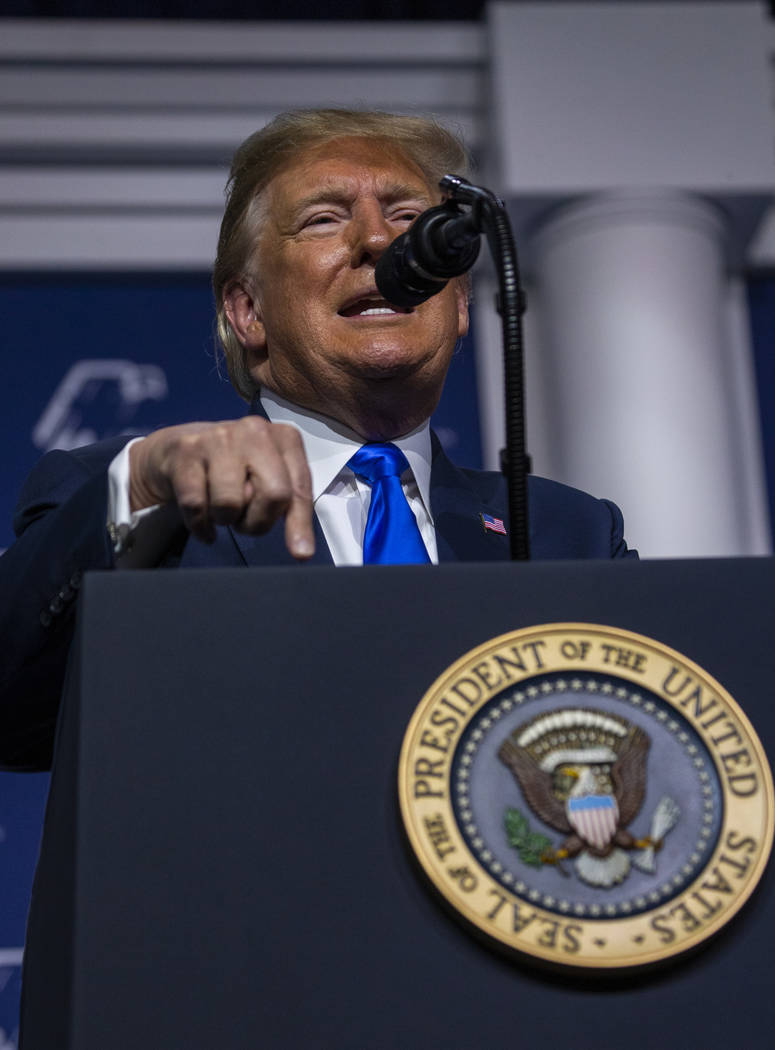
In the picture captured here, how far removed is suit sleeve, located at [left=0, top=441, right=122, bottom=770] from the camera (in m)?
1.02

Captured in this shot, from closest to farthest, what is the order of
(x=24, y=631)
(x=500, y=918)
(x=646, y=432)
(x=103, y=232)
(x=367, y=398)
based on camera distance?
(x=500, y=918) → (x=24, y=631) → (x=367, y=398) → (x=646, y=432) → (x=103, y=232)

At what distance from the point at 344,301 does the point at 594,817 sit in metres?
0.84

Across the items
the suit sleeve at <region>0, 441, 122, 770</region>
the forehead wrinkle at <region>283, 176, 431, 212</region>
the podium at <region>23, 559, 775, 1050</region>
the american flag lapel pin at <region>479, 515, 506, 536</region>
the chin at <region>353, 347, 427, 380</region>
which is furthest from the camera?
the forehead wrinkle at <region>283, 176, 431, 212</region>

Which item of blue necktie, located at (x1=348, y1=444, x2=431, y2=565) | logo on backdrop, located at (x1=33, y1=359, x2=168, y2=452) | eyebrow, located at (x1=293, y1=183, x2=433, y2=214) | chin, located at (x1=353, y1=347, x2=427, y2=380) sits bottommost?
blue necktie, located at (x1=348, y1=444, x2=431, y2=565)

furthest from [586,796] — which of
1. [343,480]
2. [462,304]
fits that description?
[462,304]

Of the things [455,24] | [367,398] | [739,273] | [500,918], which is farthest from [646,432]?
[500,918]

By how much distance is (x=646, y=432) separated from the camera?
3.24 metres

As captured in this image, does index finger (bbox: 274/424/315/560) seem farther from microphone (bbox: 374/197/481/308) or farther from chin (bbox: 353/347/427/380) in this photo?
chin (bbox: 353/347/427/380)

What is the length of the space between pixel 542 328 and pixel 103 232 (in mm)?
1051

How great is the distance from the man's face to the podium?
65 centimetres

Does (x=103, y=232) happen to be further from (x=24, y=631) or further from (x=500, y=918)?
(x=500, y=918)

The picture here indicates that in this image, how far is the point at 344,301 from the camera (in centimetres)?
152

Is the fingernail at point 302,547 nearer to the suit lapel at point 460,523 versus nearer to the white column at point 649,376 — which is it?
the suit lapel at point 460,523

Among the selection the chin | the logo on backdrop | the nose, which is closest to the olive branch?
the chin
